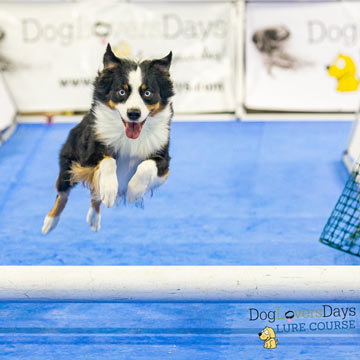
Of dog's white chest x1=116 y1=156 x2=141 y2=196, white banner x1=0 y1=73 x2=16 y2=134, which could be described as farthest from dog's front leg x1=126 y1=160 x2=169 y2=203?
white banner x1=0 y1=73 x2=16 y2=134

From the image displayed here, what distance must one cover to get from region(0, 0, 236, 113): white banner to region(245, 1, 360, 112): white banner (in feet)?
1.87

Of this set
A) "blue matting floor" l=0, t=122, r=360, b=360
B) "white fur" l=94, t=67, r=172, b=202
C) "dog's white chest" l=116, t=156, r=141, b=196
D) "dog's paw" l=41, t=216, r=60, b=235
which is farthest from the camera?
"blue matting floor" l=0, t=122, r=360, b=360

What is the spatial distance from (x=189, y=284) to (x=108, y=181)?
1.26 meters

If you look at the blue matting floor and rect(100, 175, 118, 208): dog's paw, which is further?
the blue matting floor

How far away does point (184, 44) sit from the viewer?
1138 centimetres

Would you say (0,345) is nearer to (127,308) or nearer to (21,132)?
(127,308)

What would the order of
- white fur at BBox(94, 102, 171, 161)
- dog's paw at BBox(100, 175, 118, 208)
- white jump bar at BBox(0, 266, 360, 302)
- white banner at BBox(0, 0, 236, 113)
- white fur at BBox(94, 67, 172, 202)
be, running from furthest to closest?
white banner at BBox(0, 0, 236, 113)
white jump bar at BBox(0, 266, 360, 302)
dog's paw at BBox(100, 175, 118, 208)
white fur at BBox(94, 102, 171, 161)
white fur at BBox(94, 67, 172, 202)

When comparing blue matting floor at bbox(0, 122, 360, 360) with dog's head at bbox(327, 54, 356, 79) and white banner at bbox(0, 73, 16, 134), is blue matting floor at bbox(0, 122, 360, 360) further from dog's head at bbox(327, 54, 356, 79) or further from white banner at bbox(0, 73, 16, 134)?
dog's head at bbox(327, 54, 356, 79)

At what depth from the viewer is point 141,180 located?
125 inches

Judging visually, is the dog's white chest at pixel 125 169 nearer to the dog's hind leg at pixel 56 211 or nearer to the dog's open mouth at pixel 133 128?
the dog's open mouth at pixel 133 128

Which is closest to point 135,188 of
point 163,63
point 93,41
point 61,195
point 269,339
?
point 163,63

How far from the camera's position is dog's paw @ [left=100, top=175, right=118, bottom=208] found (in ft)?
10.1

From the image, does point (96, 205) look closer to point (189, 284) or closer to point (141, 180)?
point (189, 284)

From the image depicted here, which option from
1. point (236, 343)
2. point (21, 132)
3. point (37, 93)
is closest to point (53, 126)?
point (21, 132)
